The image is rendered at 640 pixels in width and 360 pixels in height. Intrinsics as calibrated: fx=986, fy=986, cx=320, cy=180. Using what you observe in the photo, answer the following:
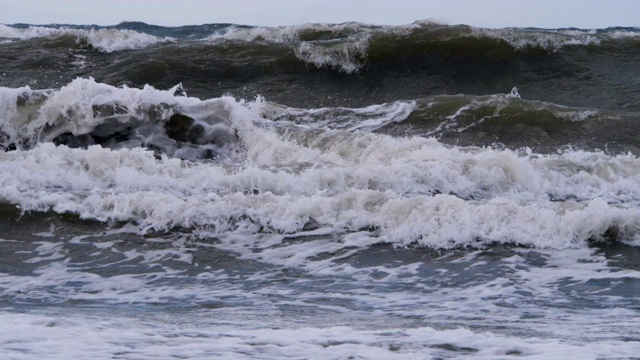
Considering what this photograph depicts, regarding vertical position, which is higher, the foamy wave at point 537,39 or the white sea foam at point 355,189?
the foamy wave at point 537,39

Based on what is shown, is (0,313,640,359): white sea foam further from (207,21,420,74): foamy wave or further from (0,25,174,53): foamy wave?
(0,25,174,53): foamy wave

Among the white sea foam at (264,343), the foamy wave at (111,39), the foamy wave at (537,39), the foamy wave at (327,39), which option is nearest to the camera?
the white sea foam at (264,343)

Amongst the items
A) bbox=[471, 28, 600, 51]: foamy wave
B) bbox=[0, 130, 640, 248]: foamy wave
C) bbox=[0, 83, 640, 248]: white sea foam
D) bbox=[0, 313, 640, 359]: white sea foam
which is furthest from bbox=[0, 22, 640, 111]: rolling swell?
bbox=[0, 313, 640, 359]: white sea foam

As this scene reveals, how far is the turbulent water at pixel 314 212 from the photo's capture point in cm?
488

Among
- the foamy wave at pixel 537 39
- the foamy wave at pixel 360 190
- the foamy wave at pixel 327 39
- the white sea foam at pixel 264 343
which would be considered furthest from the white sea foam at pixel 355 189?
the foamy wave at pixel 537 39

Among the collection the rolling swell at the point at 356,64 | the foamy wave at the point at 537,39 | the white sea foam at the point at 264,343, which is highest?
the foamy wave at the point at 537,39

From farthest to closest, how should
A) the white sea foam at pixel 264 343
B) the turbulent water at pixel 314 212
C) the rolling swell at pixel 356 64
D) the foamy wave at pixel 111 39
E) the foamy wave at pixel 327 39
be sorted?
the foamy wave at pixel 111 39, the foamy wave at pixel 327 39, the rolling swell at pixel 356 64, the turbulent water at pixel 314 212, the white sea foam at pixel 264 343

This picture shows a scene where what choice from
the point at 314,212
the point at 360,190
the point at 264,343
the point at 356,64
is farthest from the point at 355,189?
the point at 356,64

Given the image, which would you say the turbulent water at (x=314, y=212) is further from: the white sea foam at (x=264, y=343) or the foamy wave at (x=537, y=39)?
the foamy wave at (x=537, y=39)

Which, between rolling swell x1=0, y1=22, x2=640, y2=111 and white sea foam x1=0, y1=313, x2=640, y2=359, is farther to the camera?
rolling swell x1=0, y1=22, x2=640, y2=111

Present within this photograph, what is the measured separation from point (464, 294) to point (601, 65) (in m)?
10.7

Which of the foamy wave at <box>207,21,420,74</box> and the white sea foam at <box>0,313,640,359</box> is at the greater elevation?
the foamy wave at <box>207,21,420,74</box>

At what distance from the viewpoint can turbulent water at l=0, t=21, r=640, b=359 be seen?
4.88 m

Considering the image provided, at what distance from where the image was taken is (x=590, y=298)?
19.0 feet
